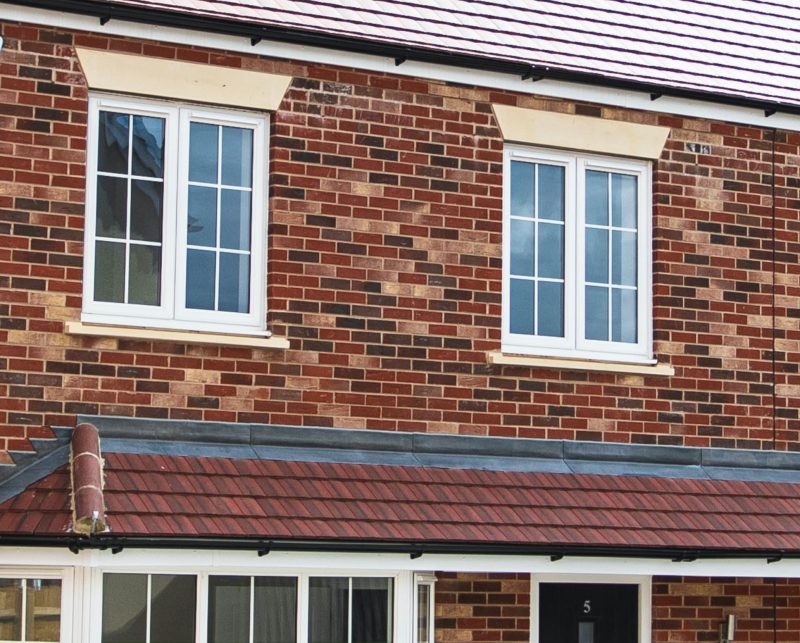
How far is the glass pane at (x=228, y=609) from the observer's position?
1138cm

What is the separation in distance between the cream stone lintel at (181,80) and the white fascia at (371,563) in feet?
10.3

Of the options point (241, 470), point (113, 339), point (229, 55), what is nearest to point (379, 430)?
point (241, 470)

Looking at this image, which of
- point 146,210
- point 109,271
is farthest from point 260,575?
point 146,210

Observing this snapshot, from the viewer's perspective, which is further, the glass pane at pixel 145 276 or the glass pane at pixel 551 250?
the glass pane at pixel 551 250

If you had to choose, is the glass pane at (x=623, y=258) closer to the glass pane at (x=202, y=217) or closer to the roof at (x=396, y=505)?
the roof at (x=396, y=505)

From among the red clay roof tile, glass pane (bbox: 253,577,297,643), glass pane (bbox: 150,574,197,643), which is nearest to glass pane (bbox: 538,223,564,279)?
the red clay roof tile

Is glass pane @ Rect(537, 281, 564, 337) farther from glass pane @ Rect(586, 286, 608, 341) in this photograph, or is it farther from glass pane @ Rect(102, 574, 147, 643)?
glass pane @ Rect(102, 574, 147, 643)

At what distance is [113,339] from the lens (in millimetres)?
11500

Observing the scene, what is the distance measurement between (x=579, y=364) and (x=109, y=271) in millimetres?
3559

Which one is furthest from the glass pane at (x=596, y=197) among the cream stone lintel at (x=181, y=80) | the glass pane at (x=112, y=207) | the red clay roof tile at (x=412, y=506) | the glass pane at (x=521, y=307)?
the glass pane at (x=112, y=207)

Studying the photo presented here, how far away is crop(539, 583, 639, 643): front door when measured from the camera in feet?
42.5

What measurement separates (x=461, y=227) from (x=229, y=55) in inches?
82.4

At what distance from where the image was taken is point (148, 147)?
38.9 feet

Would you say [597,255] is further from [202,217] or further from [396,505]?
[202,217]
